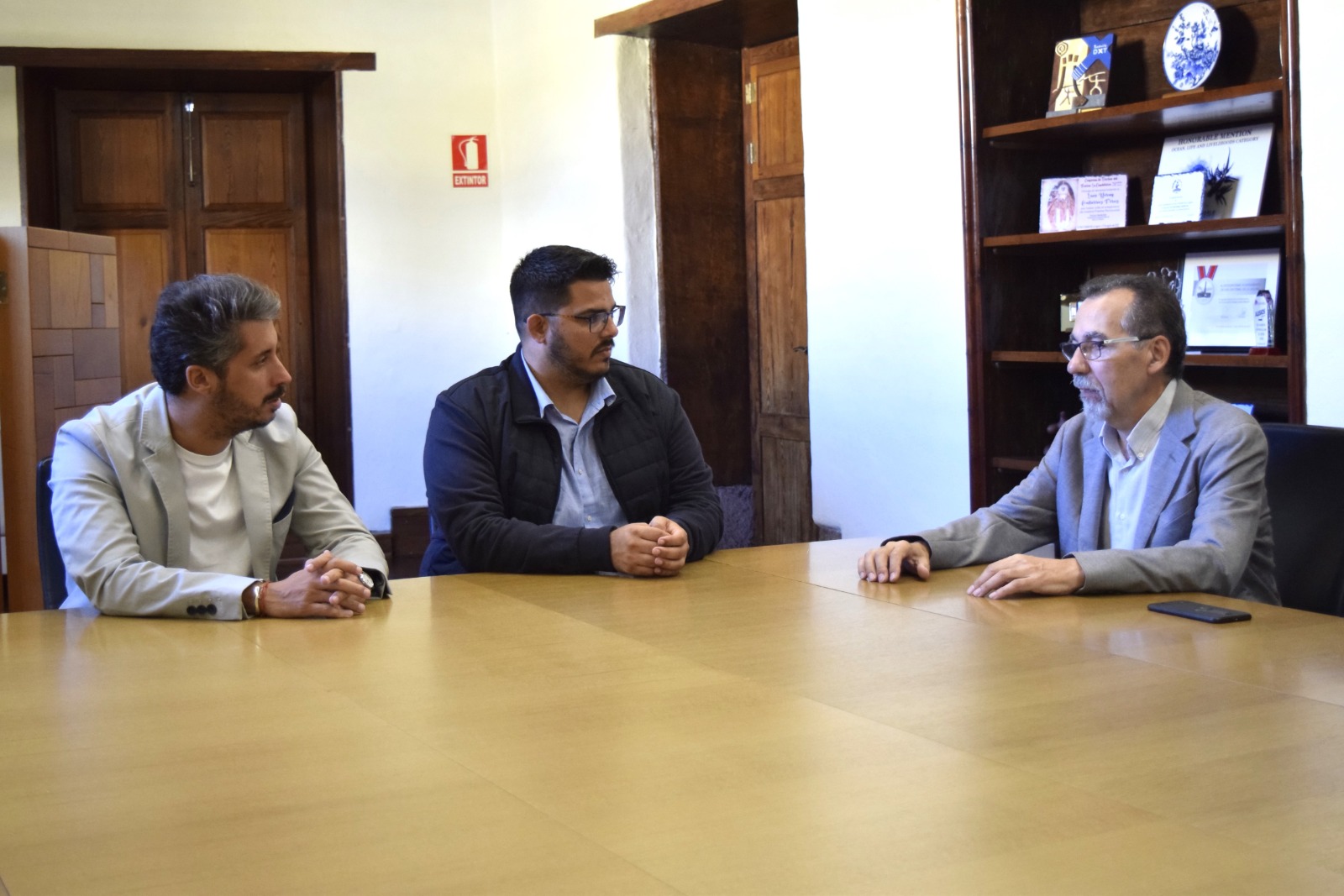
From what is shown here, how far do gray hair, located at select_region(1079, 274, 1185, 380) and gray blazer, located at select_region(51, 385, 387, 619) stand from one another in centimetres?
146

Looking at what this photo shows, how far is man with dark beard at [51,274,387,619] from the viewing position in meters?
2.29

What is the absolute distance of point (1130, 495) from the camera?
8.39ft

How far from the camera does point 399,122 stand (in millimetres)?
6531

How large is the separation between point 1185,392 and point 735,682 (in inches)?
48.2

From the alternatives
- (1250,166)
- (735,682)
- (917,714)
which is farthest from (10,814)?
(1250,166)

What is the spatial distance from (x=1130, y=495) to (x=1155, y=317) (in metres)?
0.34

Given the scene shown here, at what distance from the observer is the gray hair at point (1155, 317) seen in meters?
2.56

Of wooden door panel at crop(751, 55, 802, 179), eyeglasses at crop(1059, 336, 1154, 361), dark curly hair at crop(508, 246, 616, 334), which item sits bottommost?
eyeglasses at crop(1059, 336, 1154, 361)

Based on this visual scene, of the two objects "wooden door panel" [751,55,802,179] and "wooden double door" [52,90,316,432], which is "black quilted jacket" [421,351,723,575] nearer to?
"wooden door panel" [751,55,802,179]

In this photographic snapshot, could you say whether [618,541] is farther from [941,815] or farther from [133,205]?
[133,205]

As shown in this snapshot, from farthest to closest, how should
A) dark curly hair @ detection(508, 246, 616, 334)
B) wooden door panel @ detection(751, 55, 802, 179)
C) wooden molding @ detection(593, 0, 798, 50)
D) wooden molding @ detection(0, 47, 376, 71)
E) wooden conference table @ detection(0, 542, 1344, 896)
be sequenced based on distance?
wooden molding @ detection(0, 47, 376, 71) → wooden door panel @ detection(751, 55, 802, 179) → wooden molding @ detection(593, 0, 798, 50) → dark curly hair @ detection(508, 246, 616, 334) → wooden conference table @ detection(0, 542, 1344, 896)

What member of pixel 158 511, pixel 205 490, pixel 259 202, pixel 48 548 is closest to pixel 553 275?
pixel 205 490

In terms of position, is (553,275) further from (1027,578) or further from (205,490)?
(1027,578)

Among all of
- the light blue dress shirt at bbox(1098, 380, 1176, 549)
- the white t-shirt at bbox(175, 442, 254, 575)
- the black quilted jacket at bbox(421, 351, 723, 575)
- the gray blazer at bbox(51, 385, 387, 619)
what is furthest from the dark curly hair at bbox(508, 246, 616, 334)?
the light blue dress shirt at bbox(1098, 380, 1176, 549)
